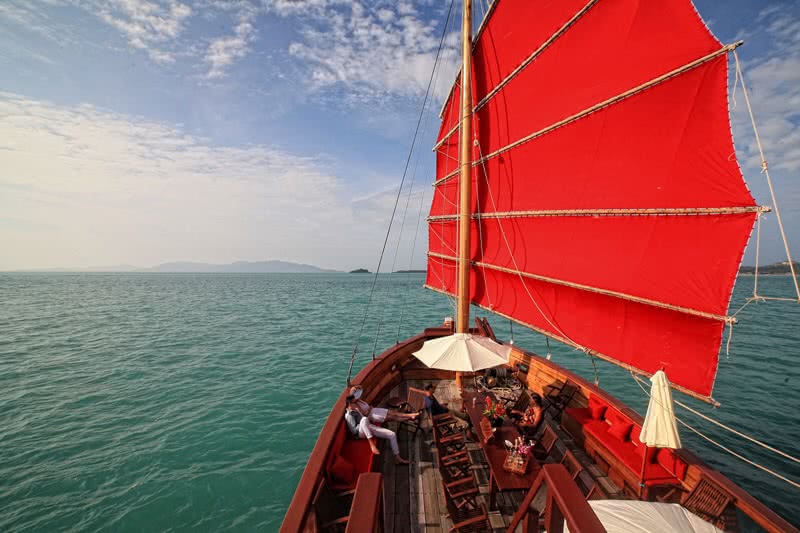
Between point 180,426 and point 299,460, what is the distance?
15.7ft

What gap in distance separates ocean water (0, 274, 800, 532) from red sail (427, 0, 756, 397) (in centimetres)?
652

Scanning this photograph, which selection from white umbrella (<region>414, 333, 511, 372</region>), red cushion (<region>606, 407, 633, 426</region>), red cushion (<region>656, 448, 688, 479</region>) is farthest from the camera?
white umbrella (<region>414, 333, 511, 372</region>)

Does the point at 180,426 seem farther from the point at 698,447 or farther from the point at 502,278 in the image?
the point at 698,447

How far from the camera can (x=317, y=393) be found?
528 inches

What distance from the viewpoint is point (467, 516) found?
468 cm

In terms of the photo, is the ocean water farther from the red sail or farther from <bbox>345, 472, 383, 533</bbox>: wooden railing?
<bbox>345, 472, 383, 533</bbox>: wooden railing

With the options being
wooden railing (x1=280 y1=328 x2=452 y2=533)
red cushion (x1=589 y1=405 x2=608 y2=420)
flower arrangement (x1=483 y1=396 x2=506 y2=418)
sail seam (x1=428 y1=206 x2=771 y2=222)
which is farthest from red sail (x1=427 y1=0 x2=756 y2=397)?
wooden railing (x1=280 y1=328 x2=452 y2=533)

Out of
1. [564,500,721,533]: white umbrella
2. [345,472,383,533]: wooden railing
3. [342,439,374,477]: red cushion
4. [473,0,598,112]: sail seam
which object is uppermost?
[473,0,598,112]: sail seam

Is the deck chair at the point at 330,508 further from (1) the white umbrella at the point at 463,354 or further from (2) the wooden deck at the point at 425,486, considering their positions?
(1) the white umbrella at the point at 463,354

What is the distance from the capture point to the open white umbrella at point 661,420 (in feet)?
15.1

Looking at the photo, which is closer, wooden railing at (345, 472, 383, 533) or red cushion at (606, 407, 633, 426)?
wooden railing at (345, 472, 383, 533)

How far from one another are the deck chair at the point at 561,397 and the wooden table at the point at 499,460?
1.85 meters

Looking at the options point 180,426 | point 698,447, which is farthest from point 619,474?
point 180,426

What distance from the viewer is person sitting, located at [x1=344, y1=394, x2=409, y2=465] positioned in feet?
19.5
